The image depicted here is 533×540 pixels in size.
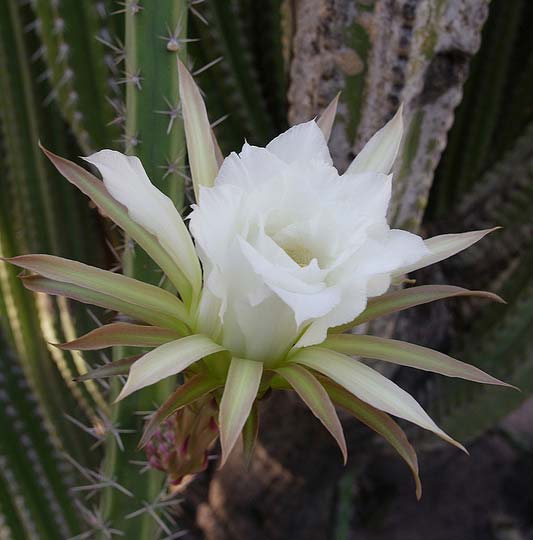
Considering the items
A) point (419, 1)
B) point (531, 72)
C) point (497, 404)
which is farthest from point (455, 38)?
point (531, 72)

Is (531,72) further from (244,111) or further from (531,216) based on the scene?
(244,111)

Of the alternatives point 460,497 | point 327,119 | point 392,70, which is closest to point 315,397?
point 327,119

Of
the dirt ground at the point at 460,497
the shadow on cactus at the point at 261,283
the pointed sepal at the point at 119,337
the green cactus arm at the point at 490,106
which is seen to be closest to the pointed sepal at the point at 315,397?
the shadow on cactus at the point at 261,283

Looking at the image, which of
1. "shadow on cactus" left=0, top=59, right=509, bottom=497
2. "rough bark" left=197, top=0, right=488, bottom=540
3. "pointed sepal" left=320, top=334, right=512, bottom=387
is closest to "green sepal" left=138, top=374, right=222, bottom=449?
"shadow on cactus" left=0, top=59, right=509, bottom=497

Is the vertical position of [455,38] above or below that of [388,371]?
above

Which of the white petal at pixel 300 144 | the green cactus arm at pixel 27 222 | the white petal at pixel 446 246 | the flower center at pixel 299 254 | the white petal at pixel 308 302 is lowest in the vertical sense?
the green cactus arm at pixel 27 222

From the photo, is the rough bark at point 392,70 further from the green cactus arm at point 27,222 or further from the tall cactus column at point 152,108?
the green cactus arm at point 27,222

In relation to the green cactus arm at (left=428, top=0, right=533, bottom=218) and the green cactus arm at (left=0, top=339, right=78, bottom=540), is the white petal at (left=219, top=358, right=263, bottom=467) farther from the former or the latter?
the green cactus arm at (left=428, top=0, right=533, bottom=218)

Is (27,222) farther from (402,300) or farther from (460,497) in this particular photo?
(460,497)

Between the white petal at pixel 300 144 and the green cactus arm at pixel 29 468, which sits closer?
the white petal at pixel 300 144
